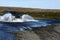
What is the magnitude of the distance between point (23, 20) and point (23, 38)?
1.75 ft

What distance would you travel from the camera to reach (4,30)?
1.73 meters

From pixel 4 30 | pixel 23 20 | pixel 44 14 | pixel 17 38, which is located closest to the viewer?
pixel 17 38

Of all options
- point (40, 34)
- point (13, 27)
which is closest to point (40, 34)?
point (40, 34)

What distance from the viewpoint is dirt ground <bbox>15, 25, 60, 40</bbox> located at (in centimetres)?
160

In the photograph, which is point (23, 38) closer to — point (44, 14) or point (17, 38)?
point (17, 38)

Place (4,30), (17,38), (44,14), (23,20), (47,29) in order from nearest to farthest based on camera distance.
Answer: (17,38) < (4,30) < (47,29) < (23,20) < (44,14)

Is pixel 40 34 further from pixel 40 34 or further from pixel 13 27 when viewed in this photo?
pixel 13 27

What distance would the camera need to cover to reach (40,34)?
170 centimetres

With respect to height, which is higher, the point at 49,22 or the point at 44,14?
the point at 49,22

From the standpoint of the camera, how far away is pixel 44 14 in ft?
10.4

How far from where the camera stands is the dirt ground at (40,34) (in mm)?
1599

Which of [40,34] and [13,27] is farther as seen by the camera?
[13,27]

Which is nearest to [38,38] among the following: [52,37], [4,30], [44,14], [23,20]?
[52,37]

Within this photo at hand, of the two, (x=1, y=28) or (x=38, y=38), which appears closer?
(x=38, y=38)
